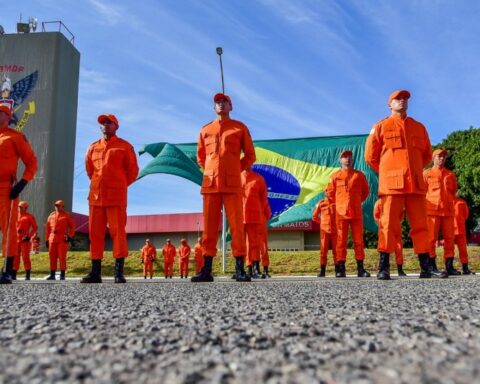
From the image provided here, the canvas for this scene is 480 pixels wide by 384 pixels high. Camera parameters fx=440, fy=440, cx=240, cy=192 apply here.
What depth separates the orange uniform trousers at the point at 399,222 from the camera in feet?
16.3

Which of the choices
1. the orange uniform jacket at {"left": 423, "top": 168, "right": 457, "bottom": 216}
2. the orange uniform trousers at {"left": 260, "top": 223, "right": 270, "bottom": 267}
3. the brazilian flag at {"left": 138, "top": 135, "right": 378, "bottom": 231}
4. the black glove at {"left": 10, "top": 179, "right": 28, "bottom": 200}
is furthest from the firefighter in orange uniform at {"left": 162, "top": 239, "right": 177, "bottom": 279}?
the black glove at {"left": 10, "top": 179, "right": 28, "bottom": 200}

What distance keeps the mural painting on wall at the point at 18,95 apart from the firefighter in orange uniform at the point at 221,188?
1070 inches

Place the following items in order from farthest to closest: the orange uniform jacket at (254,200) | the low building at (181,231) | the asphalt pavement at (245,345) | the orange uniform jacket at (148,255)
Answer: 1. the low building at (181,231)
2. the orange uniform jacket at (148,255)
3. the orange uniform jacket at (254,200)
4. the asphalt pavement at (245,345)

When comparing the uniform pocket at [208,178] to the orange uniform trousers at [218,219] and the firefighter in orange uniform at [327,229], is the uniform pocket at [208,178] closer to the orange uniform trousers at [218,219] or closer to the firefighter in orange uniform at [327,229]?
the orange uniform trousers at [218,219]

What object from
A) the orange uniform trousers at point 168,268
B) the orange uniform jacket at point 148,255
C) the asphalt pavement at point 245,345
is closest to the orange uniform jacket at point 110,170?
the asphalt pavement at point 245,345

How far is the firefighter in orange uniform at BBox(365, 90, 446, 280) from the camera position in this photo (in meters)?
4.95

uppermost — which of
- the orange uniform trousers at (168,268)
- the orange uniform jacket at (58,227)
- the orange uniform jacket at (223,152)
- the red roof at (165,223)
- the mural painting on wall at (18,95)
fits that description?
the mural painting on wall at (18,95)

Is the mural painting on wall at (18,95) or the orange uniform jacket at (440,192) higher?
the mural painting on wall at (18,95)

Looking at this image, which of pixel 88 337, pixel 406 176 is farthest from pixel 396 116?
pixel 88 337

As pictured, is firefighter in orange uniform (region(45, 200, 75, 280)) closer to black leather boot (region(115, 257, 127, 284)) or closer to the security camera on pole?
black leather boot (region(115, 257, 127, 284))

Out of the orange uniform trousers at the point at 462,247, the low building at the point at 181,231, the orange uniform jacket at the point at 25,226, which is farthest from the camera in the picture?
the low building at the point at 181,231

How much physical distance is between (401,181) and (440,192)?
9.70 ft

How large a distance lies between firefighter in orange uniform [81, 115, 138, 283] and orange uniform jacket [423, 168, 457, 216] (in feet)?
16.4

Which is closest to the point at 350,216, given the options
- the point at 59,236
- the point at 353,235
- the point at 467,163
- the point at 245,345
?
the point at 353,235
